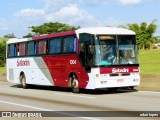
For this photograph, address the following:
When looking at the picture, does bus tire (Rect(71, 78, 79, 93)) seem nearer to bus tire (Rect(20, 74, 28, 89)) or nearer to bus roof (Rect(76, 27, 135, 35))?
bus roof (Rect(76, 27, 135, 35))

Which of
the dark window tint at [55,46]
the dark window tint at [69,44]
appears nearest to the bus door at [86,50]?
the dark window tint at [69,44]

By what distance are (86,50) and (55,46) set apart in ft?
12.6

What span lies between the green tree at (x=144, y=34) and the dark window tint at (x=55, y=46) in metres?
49.1

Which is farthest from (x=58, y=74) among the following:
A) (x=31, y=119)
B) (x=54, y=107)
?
(x=31, y=119)

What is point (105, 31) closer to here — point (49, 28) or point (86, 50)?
point (86, 50)

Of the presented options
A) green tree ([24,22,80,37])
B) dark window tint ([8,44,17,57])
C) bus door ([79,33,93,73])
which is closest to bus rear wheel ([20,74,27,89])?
dark window tint ([8,44,17,57])

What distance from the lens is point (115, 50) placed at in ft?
69.9

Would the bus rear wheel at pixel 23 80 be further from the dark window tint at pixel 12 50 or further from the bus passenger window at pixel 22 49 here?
the dark window tint at pixel 12 50

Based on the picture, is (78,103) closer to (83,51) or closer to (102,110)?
(102,110)

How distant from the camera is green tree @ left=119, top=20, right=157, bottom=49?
74.6 m

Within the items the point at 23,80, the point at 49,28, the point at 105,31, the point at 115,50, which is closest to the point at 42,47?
the point at 23,80

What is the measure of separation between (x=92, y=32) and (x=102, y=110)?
7288 millimetres

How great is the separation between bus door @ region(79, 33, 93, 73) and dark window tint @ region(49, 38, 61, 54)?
2644mm

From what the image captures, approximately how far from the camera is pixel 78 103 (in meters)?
17.4
